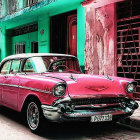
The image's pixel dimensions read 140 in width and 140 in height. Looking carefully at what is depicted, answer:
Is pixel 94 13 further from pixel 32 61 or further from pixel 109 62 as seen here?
pixel 32 61

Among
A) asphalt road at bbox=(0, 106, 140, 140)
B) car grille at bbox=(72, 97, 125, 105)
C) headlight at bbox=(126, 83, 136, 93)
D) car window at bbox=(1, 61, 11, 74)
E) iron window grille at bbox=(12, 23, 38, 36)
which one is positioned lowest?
asphalt road at bbox=(0, 106, 140, 140)

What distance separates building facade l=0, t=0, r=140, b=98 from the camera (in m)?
9.20

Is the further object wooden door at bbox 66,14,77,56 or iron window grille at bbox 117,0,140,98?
wooden door at bbox 66,14,77,56

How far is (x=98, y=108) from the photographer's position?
459cm

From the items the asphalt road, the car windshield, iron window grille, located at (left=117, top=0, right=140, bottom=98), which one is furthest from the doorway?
the asphalt road

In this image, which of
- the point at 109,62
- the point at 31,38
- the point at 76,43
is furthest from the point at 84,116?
the point at 31,38

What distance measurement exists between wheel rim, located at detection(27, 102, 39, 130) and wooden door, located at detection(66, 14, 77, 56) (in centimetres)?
743

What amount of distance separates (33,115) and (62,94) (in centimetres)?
90

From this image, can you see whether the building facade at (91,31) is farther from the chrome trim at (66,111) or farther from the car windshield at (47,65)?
the chrome trim at (66,111)

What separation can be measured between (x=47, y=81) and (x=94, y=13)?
21.0 feet

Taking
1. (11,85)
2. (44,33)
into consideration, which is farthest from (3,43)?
(11,85)

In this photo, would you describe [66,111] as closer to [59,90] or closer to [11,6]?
[59,90]

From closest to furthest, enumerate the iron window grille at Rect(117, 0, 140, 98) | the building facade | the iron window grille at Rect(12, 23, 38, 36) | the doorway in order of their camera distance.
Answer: the iron window grille at Rect(117, 0, 140, 98), the building facade, the doorway, the iron window grille at Rect(12, 23, 38, 36)

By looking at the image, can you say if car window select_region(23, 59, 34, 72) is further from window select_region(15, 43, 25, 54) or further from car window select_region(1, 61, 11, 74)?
window select_region(15, 43, 25, 54)
